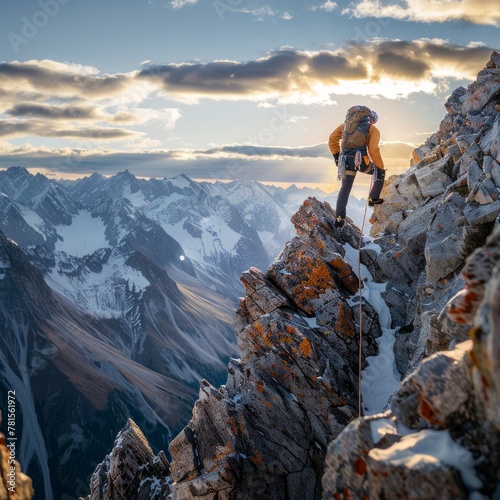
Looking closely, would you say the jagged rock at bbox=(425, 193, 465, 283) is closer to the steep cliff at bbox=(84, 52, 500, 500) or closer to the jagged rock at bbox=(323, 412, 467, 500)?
the steep cliff at bbox=(84, 52, 500, 500)

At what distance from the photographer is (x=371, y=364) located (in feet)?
70.3

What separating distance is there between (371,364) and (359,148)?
42.0ft

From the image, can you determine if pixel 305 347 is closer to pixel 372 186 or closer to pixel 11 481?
pixel 372 186

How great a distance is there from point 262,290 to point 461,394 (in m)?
16.8

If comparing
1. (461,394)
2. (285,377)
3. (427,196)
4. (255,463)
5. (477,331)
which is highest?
(427,196)

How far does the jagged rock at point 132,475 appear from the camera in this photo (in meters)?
24.8

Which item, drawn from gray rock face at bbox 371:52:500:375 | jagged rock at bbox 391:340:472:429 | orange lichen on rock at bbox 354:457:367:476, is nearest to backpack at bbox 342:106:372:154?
gray rock face at bbox 371:52:500:375

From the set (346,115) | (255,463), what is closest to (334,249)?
(346,115)

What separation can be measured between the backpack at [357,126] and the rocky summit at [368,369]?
603 centimetres

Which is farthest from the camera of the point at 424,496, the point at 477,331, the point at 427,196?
the point at 427,196

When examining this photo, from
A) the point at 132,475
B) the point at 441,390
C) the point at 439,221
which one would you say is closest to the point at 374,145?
the point at 439,221

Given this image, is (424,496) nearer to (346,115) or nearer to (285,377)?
(285,377)

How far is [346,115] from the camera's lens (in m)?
23.0

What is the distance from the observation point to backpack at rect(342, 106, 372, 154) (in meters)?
22.3
